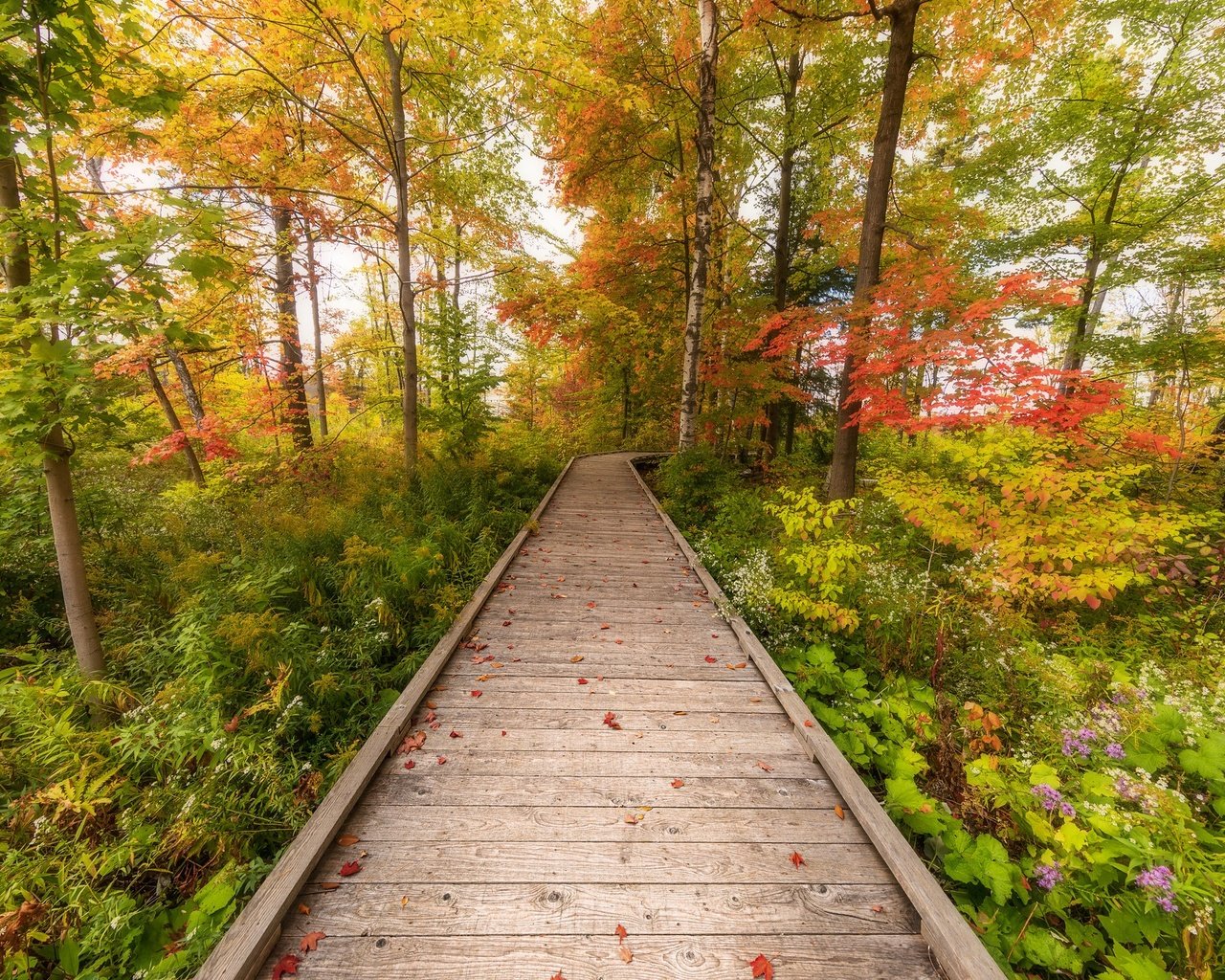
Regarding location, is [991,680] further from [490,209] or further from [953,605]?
[490,209]

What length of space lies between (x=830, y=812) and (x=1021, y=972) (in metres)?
0.87

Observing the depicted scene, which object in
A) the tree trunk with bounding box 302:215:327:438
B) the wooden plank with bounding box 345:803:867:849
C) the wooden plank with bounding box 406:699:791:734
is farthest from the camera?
the tree trunk with bounding box 302:215:327:438

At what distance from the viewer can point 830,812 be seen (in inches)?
96.7

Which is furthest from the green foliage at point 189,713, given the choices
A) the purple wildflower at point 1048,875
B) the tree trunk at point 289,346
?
the purple wildflower at point 1048,875

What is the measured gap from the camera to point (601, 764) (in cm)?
273

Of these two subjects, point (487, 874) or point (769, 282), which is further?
point (769, 282)

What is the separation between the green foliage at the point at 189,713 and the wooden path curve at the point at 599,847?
1.52 ft

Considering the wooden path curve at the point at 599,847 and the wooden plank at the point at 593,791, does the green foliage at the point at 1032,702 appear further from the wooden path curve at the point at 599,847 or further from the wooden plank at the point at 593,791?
the wooden plank at the point at 593,791

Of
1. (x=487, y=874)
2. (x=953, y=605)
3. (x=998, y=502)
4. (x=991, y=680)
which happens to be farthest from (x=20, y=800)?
(x=998, y=502)

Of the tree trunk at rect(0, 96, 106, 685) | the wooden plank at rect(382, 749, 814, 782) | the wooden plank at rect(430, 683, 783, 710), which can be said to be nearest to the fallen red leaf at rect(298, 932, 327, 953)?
the wooden plank at rect(382, 749, 814, 782)

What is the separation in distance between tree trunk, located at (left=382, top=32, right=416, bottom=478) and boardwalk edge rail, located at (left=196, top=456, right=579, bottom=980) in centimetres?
560

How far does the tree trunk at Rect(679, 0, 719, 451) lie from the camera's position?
8195 millimetres

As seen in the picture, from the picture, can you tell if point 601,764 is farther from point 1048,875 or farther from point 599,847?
point 1048,875

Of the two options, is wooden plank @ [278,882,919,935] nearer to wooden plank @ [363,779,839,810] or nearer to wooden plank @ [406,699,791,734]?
wooden plank @ [363,779,839,810]
